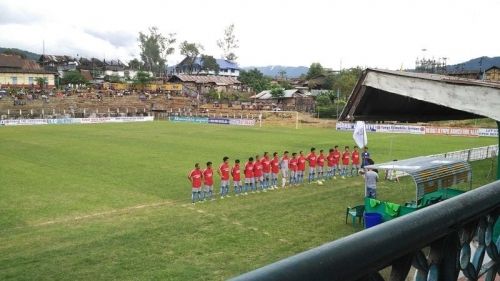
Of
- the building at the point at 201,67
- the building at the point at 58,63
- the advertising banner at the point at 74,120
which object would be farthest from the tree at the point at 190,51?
the advertising banner at the point at 74,120

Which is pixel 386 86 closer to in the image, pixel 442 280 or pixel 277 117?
pixel 442 280

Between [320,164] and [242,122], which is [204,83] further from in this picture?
[320,164]

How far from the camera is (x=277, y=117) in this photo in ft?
209

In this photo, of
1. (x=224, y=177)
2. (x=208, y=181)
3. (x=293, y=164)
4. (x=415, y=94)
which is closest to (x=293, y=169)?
(x=293, y=164)

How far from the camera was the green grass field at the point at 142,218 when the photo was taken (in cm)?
1050

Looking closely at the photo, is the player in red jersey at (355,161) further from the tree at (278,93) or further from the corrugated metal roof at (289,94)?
the tree at (278,93)

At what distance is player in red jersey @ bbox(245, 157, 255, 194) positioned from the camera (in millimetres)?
19359

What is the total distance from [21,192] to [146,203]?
18.3 feet

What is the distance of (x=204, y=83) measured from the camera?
9962 centimetres

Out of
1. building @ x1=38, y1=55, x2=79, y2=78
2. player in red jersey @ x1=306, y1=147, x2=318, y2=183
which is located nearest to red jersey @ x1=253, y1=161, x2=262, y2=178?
player in red jersey @ x1=306, y1=147, x2=318, y2=183

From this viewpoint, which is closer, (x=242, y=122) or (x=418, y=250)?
(x=418, y=250)

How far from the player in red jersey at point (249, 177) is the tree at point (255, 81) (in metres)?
76.2

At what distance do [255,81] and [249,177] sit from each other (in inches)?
3210

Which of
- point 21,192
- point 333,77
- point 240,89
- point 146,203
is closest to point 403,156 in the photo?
point 146,203
